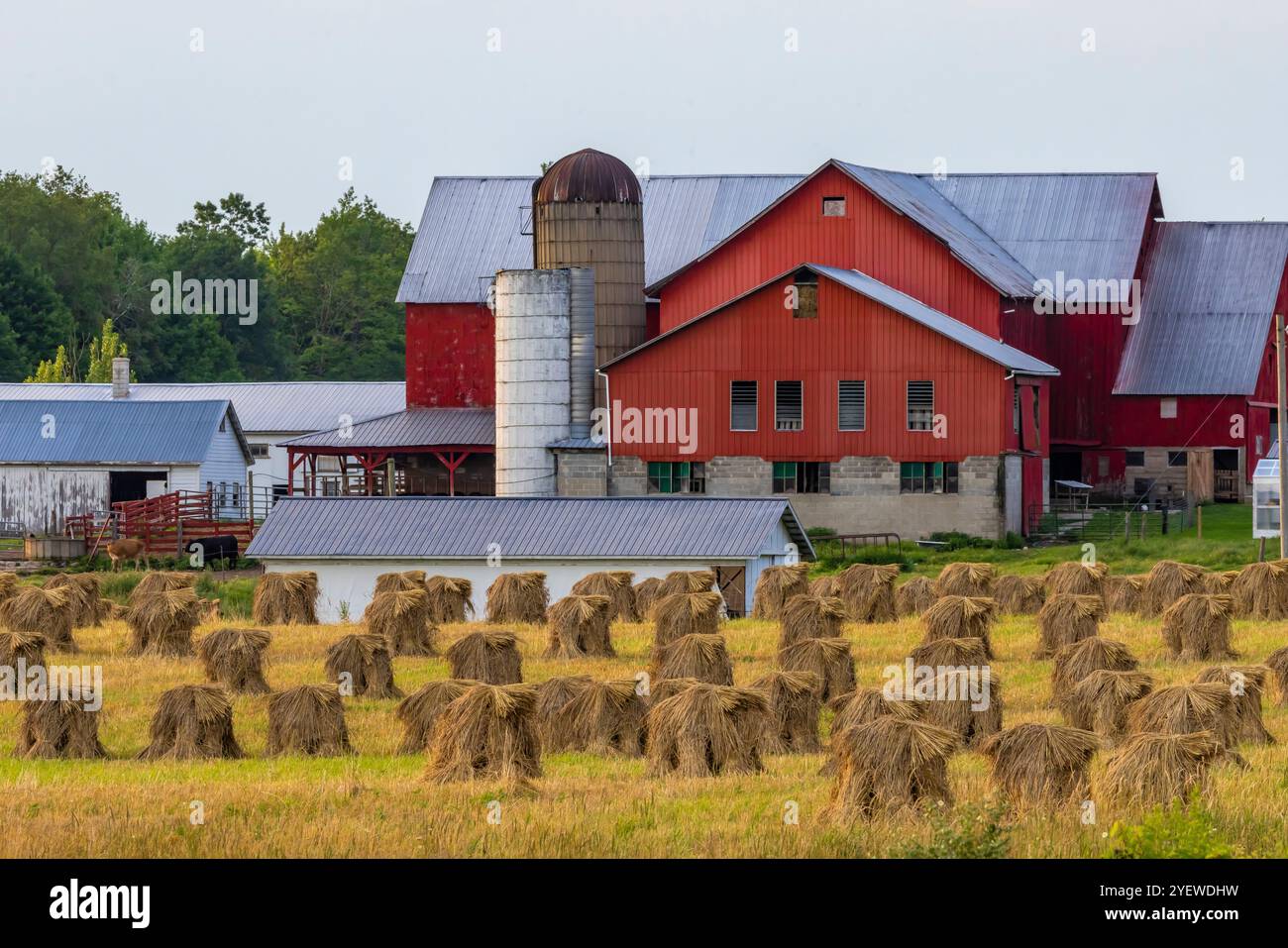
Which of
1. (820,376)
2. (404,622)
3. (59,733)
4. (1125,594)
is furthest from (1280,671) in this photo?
(820,376)

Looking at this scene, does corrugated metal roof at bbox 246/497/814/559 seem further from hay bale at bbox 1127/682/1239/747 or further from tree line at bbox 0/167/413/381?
tree line at bbox 0/167/413/381

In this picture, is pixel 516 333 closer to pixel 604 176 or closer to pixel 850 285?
pixel 604 176

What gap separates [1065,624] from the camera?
1380 inches

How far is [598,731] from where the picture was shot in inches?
1016

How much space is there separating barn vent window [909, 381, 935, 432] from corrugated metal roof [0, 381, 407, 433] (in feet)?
94.4

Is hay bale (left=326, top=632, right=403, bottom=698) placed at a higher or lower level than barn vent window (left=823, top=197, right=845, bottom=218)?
lower

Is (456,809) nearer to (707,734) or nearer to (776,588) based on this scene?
(707,734)

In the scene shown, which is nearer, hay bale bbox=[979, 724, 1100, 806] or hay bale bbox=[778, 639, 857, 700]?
hay bale bbox=[979, 724, 1100, 806]

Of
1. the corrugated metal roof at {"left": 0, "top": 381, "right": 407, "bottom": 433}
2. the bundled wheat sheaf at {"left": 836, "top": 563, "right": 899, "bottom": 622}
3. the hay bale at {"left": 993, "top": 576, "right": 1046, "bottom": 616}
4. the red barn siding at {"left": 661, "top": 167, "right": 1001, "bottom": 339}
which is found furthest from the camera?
the corrugated metal roof at {"left": 0, "top": 381, "right": 407, "bottom": 433}

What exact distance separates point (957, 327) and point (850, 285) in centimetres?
431

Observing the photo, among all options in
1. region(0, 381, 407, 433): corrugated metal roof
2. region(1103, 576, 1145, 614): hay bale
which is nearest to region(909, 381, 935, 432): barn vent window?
region(1103, 576, 1145, 614): hay bale

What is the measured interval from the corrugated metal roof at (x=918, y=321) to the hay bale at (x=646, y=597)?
53.7 ft

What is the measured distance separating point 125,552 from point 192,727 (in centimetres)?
3278

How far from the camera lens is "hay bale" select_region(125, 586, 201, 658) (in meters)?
36.4
